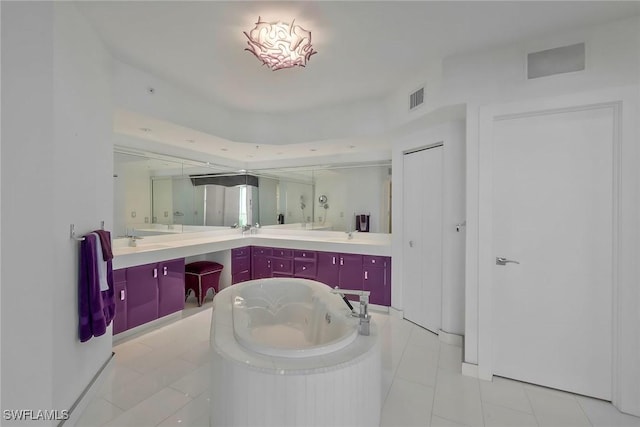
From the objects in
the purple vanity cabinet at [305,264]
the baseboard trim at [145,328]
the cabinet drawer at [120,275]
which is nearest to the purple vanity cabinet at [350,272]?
the purple vanity cabinet at [305,264]

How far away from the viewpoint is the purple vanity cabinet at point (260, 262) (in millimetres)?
4402

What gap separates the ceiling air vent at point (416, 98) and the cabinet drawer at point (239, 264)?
125 inches

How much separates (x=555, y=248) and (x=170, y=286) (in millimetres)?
3724

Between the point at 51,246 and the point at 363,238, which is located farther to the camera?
the point at 363,238

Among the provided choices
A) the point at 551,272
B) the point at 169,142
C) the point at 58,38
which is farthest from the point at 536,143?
the point at 169,142

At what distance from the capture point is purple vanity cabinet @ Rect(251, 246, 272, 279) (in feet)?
14.4

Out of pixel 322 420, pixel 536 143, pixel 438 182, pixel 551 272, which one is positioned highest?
pixel 536 143

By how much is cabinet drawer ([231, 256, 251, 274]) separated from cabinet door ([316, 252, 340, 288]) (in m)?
1.20

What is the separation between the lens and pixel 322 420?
1.37 m

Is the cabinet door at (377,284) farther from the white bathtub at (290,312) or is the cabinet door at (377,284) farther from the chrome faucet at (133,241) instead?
the chrome faucet at (133,241)

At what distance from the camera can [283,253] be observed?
14.1 feet

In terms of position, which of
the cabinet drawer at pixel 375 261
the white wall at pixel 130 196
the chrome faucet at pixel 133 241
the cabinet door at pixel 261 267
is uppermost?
the white wall at pixel 130 196

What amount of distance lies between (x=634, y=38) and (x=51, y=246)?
12.4ft

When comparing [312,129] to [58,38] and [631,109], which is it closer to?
[58,38]
